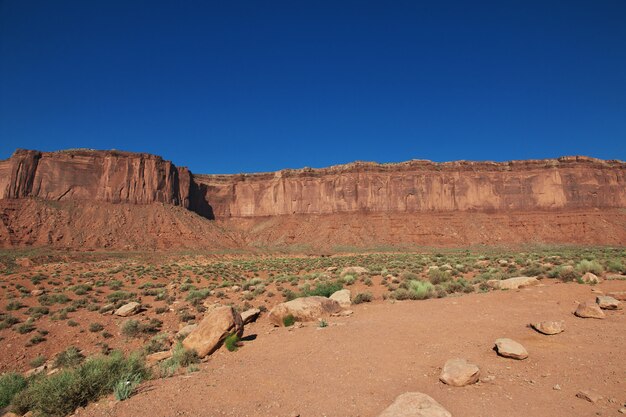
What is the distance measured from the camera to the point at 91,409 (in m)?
5.09

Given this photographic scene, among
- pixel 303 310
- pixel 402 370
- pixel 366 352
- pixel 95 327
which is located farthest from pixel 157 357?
pixel 402 370

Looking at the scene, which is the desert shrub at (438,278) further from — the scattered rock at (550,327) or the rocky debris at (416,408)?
the rocky debris at (416,408)

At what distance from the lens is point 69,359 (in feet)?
32.7

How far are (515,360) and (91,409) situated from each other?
261 inches

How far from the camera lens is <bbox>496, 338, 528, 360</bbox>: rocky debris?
628 centimetres

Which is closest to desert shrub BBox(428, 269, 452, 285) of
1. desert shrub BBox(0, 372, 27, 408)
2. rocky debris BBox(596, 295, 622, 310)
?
rocky debris BBox(596, 295, 622, 310)

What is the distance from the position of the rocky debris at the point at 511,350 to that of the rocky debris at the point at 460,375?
3.65ft

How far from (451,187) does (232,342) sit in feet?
258

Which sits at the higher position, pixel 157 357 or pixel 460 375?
pixel 460 375

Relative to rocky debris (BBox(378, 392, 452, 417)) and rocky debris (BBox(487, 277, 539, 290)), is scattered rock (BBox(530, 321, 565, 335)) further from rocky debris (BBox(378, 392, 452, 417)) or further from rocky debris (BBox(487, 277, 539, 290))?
rocky debris (BBox(487, 277, 539, 290))

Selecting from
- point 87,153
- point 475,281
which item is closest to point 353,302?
point 475,281

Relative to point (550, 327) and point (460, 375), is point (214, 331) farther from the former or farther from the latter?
point (550, 327)

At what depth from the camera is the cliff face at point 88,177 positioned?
6600 cm

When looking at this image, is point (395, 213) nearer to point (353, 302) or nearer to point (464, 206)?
point (464, 206)
